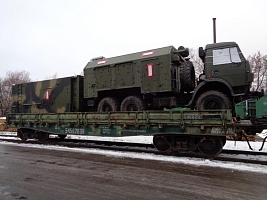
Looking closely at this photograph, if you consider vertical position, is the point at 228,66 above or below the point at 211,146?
above

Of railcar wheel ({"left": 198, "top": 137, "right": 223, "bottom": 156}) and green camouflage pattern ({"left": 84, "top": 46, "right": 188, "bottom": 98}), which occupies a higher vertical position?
green camouflage pattern ({"left": 84, "top": 46, "right": 188, "bottom": 98})

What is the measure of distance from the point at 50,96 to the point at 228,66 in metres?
8.82

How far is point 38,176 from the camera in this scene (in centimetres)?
608

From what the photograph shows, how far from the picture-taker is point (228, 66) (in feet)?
28.3

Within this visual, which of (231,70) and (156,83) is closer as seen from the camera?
(231,70)

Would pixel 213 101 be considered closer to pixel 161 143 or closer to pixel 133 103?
pixel 161 143

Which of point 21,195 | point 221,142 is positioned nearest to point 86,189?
point 21,195

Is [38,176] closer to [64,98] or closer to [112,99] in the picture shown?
[112,99]

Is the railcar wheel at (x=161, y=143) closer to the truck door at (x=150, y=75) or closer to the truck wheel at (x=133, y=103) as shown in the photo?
the truck wheel at (x=133, y=103)

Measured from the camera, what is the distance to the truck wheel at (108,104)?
10.6 m

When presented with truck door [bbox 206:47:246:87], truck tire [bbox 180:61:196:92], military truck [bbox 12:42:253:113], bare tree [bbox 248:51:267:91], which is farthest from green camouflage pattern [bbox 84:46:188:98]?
bare tree [bbox 248:51:267:91]

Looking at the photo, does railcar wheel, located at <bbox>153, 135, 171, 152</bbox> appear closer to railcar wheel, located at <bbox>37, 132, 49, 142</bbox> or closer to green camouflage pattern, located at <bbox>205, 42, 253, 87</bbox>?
green camouflage pattern, located at <bbox>205, 42, 253, 87</bbox>

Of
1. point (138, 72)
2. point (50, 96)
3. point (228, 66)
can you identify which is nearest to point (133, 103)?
point (138, 72)

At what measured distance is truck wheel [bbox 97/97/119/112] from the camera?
10617 millimetres
